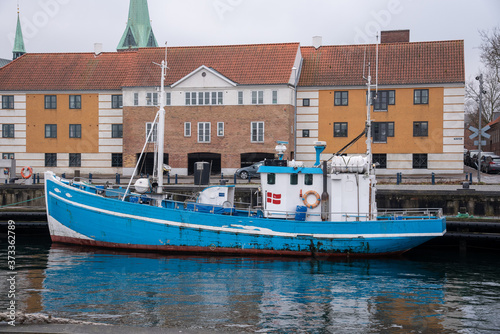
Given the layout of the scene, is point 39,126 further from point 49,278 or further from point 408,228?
point 408,228

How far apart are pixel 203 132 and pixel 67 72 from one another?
1356cm

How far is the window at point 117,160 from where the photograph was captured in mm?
46406

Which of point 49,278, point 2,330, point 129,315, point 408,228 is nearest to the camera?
point 2,330

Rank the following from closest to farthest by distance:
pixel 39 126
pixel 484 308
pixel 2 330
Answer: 1. pixel 2 330
2. pixel 484 308
3. pixel 39 126

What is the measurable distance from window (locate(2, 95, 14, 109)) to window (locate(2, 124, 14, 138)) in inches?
62.1

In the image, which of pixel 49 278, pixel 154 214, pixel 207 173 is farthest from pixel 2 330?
pixel 207 173

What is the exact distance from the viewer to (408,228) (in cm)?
2219

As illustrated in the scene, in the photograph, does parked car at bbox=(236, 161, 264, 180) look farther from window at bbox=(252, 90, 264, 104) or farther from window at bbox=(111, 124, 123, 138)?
window at bbox=(111, 124, 123, 138)

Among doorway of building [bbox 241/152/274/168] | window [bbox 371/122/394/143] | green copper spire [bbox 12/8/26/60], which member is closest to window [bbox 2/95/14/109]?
doorway of building [bbox 241/152/274/168]

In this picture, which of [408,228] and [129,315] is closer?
[129,315]

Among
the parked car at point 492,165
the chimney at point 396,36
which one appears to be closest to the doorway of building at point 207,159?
the chimney at point 396,36

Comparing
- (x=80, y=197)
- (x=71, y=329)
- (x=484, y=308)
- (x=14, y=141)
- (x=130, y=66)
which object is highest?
(x=130, y=66)

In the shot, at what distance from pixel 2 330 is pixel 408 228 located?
16.7 m

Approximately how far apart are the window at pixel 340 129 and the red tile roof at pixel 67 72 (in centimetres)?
1763
